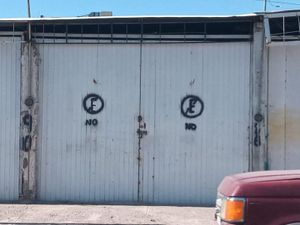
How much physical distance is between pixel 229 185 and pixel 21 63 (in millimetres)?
7068

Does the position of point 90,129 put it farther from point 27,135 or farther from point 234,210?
point 234,210

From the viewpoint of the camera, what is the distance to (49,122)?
480 inches

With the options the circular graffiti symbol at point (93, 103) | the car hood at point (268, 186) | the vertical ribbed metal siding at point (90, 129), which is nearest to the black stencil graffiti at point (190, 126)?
the vertical ribbed metal siding at point (90, 129)

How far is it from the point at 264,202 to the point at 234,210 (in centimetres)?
30

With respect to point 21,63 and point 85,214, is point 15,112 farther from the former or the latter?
point 85,214

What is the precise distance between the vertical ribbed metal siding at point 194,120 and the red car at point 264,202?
232 inches

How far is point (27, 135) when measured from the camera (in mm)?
12172

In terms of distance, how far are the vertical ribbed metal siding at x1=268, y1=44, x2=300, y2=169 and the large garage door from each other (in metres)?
0.51

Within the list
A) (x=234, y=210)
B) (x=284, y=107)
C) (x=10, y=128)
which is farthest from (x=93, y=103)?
(x=234, y=210)

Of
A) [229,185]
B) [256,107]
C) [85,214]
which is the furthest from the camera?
[256,107]

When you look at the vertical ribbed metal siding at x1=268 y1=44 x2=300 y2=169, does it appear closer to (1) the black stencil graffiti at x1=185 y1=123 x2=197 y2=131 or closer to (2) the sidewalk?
(1) the black stencil graffiti at x1=185 y1=123 x2=197 y2=131

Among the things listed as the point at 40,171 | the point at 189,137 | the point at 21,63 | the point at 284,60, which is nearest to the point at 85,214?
the point at 40,171

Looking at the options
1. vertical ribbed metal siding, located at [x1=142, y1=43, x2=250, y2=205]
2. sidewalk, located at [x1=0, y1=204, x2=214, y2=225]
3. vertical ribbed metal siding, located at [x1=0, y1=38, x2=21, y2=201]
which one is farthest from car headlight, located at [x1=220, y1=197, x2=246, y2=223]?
vertical ribbed metal siding, located at [x1=0, y1=38, x2=21, y2=201]

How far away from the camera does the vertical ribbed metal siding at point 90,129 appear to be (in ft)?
39.8
